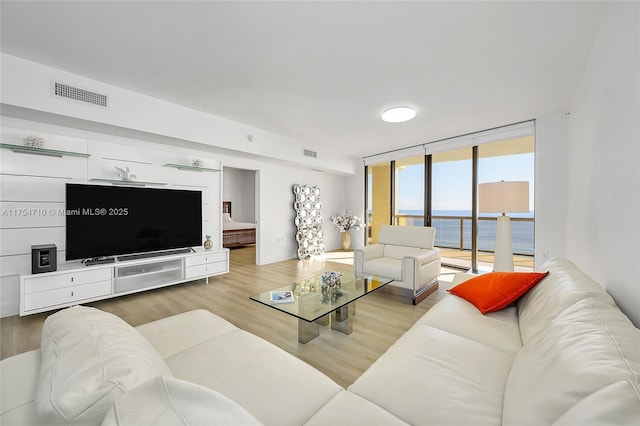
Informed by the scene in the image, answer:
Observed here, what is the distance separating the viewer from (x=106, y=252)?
128 inches

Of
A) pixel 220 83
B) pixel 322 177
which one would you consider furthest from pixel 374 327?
pixel 322 177

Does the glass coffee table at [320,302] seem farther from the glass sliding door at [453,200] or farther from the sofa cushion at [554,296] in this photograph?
the glass sliding door at [453,200]

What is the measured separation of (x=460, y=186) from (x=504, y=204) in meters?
2.22

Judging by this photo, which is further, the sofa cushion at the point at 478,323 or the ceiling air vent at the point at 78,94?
the ceiling air vent at the point at 78,94

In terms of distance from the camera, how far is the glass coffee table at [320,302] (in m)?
2.08

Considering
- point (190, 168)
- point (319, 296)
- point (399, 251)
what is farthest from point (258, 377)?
point (190, 168)

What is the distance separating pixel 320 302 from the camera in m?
2.25

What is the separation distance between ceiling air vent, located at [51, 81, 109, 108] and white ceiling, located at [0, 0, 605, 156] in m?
0.18

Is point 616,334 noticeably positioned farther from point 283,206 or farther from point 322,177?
point 322,177

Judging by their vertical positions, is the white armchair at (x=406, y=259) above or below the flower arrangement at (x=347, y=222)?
below

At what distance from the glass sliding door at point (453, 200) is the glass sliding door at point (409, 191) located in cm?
25

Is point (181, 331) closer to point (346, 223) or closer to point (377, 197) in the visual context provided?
point (346, 223)

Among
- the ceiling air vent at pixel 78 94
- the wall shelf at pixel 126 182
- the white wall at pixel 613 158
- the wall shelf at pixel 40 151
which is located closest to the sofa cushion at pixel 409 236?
the white wall at pixel 613 158

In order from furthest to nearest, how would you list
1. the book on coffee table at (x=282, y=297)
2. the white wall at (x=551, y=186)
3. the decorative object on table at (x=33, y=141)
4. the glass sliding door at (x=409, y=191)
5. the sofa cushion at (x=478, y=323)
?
1. the glass sliding door at (x=409, y=191)
2. the white wall at (x=551, y=186)
3. the decorative object on table at (x=33, y=141)
4. the book on coffee table at (x=282, y=297)
5. the sofa cushion at (x=478, y=323)
